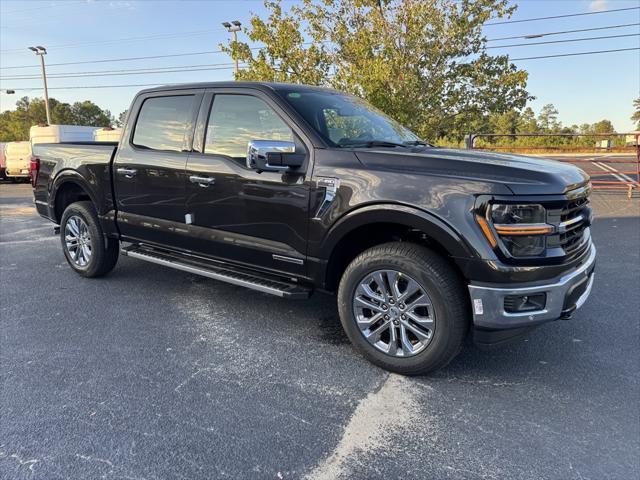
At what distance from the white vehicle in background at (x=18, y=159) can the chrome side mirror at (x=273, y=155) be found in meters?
18.7

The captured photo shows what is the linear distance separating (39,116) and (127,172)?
79421mm

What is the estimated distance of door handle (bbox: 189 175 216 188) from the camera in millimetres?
3939

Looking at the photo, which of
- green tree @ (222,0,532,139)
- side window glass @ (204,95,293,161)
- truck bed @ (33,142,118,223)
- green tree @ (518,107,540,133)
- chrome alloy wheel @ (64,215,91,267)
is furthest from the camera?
green tree @ (518,107,540,133)

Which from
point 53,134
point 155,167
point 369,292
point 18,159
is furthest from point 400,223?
point 18,159

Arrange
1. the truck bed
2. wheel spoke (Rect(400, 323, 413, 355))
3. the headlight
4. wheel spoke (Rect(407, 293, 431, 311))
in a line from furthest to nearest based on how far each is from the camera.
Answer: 1. the truck bed
2. wheel spoke (Rect(400, 323, 413, 355))
3. wheel spoke (Rect(407, 293, 431, 311))
4. the headlight

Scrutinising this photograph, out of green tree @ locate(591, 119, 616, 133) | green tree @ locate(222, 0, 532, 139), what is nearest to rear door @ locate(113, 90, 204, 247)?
green tree @ locate(222, 0, 532, 139)

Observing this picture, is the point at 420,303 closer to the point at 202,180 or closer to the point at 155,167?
the point at 202,180

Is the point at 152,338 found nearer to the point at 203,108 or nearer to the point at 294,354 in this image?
the point at 294,354

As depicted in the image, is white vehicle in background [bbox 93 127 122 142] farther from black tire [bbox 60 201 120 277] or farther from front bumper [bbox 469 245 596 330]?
front bumper [bbox 469 245 596 330]

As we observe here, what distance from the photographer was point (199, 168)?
13.2 ft

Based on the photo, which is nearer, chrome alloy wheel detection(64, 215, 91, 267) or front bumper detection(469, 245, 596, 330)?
front bumper detection(469, 245, 596, 330)

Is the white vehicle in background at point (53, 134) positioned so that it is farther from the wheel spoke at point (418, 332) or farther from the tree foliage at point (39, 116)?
the tree foliage at point (39, 116)

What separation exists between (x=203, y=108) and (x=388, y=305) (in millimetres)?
2373

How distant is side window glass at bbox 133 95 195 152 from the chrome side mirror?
1261mm
